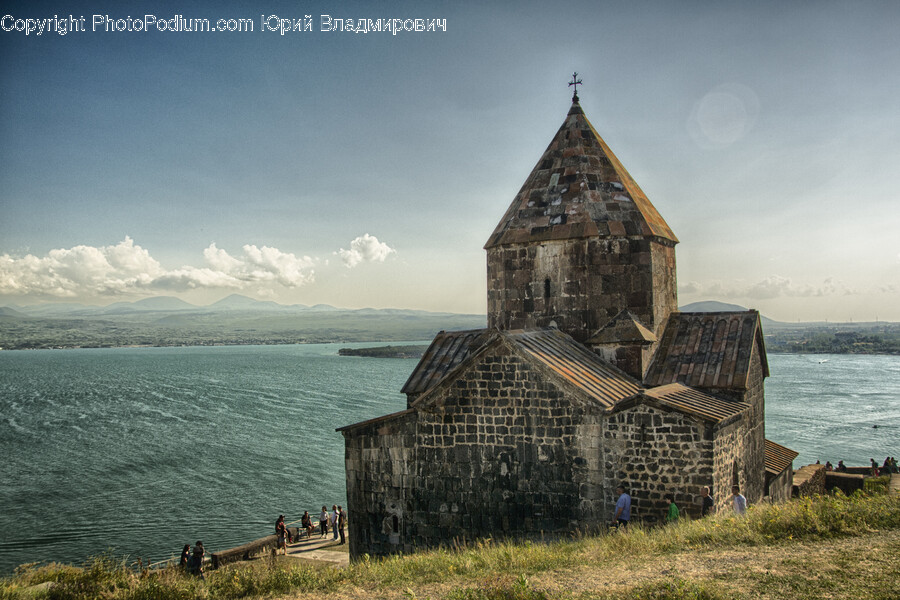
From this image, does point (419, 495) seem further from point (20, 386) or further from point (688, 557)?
point (20, 386)

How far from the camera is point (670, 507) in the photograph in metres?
7.59

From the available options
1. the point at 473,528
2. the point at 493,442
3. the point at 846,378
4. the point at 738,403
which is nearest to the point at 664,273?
the point at 738,403

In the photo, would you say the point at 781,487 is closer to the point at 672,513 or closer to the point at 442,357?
the point at 672,513

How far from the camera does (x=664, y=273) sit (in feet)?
35.5

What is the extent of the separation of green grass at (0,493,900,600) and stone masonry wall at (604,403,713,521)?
0.65 meters

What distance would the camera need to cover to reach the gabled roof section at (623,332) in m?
9.82

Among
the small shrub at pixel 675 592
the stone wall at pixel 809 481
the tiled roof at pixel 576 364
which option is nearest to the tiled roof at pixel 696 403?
the tiled roof at pixel 576 364

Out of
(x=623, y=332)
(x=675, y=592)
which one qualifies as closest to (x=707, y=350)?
(x=623, y=332)

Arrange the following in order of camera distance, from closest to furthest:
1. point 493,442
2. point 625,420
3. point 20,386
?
point 625,420 < point 493,442 < point 20,386

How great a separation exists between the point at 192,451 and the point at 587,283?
2737cm

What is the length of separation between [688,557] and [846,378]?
8198 cm

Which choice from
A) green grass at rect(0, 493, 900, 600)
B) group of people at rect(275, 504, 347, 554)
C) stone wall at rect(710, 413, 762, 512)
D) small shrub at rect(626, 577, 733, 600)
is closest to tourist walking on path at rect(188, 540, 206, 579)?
group of people at rect(275, 504, 347, 554)

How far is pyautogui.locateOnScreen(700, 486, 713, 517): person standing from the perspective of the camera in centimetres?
748

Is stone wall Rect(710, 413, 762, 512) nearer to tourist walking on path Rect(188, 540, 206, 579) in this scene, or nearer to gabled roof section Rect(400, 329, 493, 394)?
gabled roof section Rect(400, 329, 493, 394)
